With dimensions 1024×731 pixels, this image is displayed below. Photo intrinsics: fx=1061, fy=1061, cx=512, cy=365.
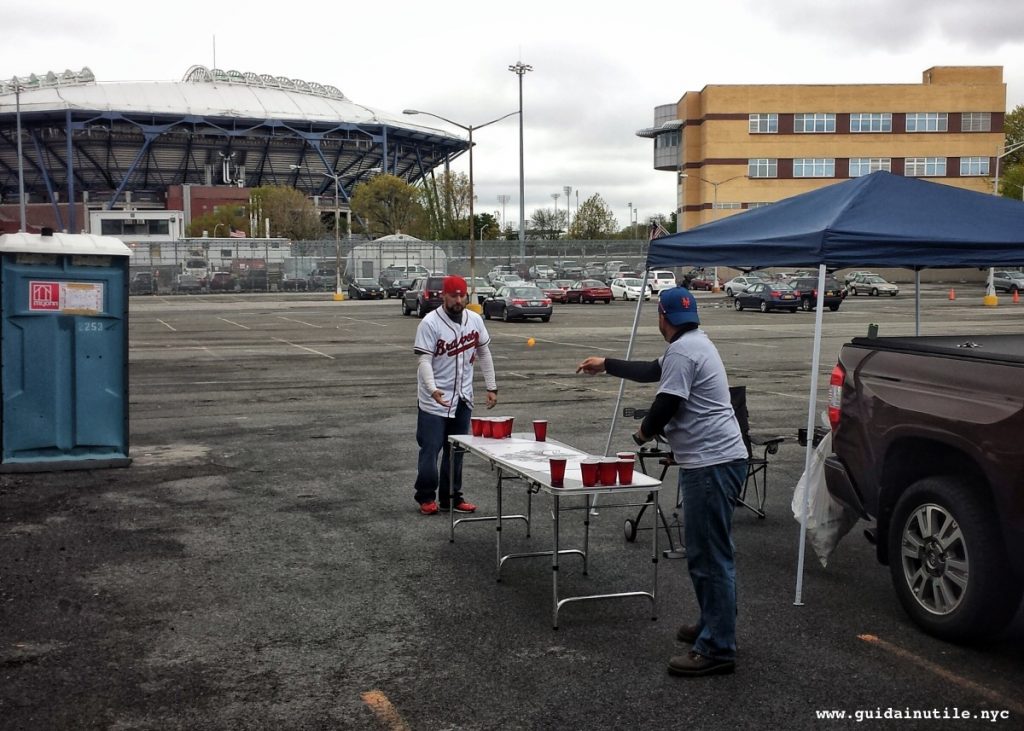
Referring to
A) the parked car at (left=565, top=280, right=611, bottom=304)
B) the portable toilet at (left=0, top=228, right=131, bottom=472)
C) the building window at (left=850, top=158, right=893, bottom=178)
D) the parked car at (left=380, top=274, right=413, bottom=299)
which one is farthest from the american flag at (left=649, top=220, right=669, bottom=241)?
the building window at (left=850, top=158, right=893, bottom=178)

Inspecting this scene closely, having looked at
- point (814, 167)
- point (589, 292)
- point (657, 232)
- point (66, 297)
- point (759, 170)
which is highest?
point (814, 167)

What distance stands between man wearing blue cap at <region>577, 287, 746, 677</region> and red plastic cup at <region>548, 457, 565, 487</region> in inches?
20.3

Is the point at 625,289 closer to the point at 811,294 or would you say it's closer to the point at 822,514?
the point at 811,294

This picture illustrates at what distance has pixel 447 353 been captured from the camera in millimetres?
8430

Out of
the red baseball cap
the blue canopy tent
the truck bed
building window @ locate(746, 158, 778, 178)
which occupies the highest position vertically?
building window @ locate(746, 158, 778, 178)

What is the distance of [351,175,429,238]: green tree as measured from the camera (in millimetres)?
107625

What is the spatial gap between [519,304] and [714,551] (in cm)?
3327

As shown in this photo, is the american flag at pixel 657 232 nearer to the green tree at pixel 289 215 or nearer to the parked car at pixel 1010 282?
the parked car at pixel 1010 282

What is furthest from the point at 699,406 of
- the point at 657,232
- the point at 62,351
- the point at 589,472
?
the point at 62,351

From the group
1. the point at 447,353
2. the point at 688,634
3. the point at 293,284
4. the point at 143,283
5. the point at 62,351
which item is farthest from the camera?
the point at 293,284

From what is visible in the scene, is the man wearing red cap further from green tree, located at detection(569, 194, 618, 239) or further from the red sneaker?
green tree, located at detection(569, 194, 618, 239)

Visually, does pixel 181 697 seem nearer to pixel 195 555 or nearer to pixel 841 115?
pixel 195 555

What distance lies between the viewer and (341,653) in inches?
214

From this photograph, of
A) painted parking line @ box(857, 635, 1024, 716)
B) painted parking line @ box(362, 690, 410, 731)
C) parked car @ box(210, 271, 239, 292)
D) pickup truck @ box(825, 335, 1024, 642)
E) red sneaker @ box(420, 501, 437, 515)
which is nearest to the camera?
painted parking line @ box(362, 690, 410, 731)
